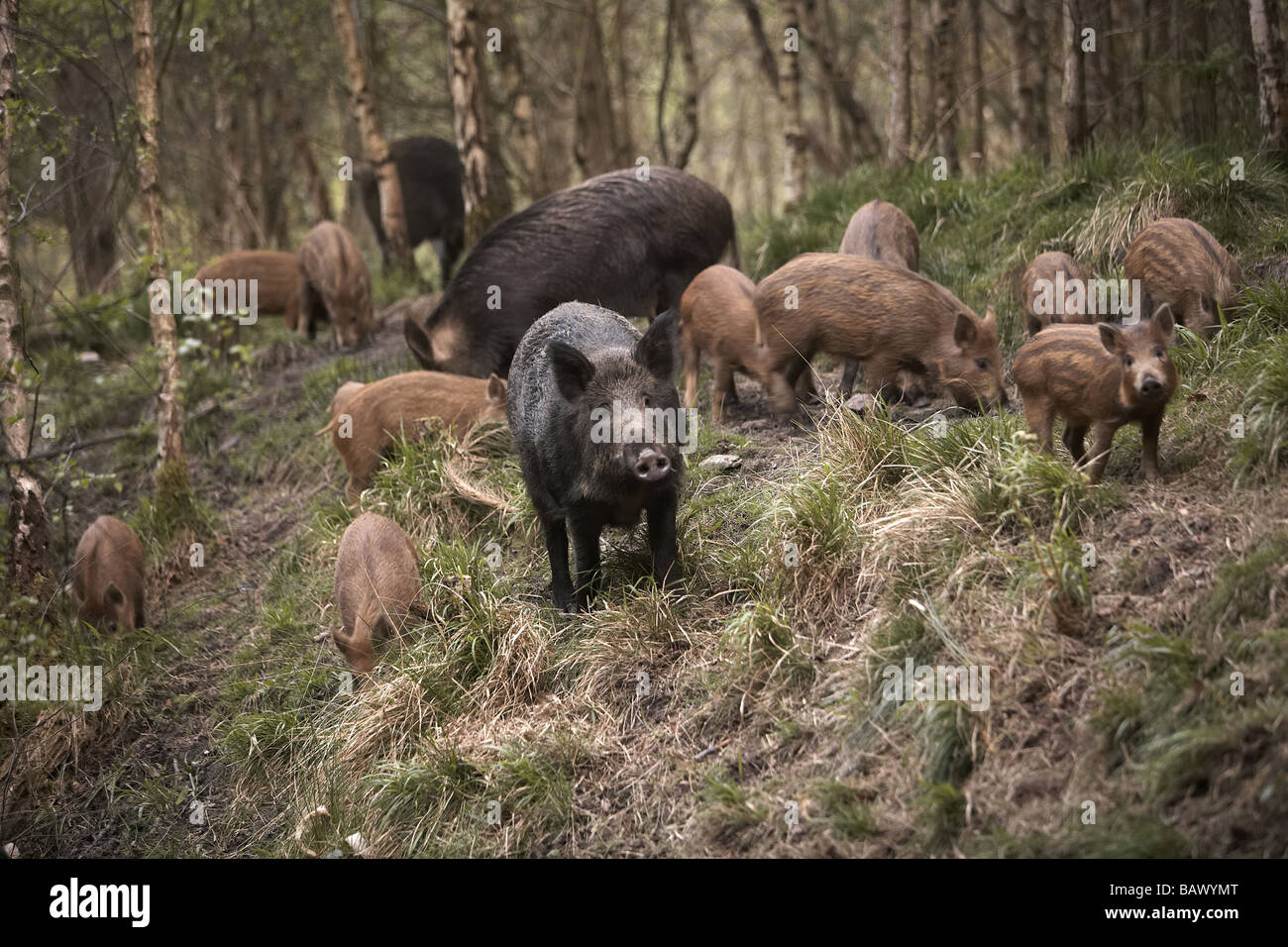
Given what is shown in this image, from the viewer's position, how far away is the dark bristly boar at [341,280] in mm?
11227

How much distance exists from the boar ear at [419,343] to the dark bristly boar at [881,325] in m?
2.96

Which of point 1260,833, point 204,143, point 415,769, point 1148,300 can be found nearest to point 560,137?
point 204,143

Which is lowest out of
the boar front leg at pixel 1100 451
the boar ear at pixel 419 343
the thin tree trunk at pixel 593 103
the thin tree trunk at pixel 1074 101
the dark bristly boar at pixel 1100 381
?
the boar front leg at pixel 1100 451

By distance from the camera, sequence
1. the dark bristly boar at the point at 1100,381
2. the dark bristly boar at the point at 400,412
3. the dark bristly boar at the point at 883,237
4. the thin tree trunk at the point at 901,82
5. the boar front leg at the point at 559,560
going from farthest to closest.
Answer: the thin tree trunk at the point at 901,82
the dark bristly boar at the point at 400,412
the dark bristly boar at the point at 883,237
the boar front leg at the point at 559,560
the dark bristly boar at the point at 1100,381

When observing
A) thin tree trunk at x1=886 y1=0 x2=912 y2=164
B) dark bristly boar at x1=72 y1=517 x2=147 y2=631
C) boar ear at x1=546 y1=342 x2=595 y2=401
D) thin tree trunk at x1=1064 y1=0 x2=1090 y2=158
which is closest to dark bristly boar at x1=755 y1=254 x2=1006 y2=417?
boar ear at x1=546 y1=342 x2=595 y2=401

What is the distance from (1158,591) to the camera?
4.38 meters

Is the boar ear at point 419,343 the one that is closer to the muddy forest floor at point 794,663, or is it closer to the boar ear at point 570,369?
the muddy forest floor at point 794,663

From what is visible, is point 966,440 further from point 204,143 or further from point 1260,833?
A: point 204,143

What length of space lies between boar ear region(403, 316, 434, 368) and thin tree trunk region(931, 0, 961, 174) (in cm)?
505

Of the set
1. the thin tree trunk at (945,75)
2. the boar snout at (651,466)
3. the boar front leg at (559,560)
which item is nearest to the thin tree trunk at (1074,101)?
the thin tree trunk at (945,75)

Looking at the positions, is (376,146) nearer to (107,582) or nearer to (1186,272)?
(107,582)
